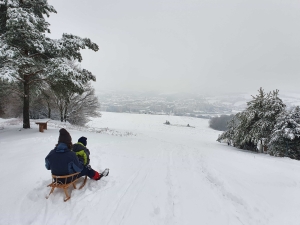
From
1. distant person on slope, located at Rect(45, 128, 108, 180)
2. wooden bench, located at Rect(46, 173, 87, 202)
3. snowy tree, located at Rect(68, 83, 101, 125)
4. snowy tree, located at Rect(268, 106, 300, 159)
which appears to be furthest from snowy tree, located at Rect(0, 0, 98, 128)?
snowy tree, located at Rect(268, 106, 300, 159)

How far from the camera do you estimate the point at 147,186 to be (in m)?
4.59

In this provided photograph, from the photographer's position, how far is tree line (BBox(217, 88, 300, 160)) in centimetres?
1127

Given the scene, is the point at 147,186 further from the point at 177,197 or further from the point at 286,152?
the point at 286,152

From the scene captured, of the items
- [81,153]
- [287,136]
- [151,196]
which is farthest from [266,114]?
[81,153]

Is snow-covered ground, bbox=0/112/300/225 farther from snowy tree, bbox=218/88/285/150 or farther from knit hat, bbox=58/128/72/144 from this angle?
snowy tree, bbox=218/88/285/150

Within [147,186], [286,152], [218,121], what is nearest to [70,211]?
[147,186]

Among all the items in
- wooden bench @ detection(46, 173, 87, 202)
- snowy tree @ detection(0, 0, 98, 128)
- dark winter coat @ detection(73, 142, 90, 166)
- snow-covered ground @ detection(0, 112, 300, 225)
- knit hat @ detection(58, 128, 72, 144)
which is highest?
snowy tree @ detection(0, 0, 98, 128)

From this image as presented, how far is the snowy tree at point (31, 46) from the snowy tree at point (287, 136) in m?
14.4

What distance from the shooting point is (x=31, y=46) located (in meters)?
8.66

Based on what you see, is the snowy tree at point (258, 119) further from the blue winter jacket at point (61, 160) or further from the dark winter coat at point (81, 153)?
the blue winter jacket at point (61, 160)

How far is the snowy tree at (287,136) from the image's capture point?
1093 cm

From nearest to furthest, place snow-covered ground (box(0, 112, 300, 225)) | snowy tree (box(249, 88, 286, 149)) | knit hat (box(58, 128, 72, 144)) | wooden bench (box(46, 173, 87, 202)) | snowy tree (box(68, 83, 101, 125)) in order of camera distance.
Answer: snow-covered ground (box(0, 112, 300, 225)) < wooden bench (box(46, 173, 87, 202)) < knit hat (box(58, 128, 72, 144)) < snowy tree (box(249, 88, 286, 149)) < snowy tree (box(68, 83, 101, 125))

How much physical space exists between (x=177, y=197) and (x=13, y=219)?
3691 mm

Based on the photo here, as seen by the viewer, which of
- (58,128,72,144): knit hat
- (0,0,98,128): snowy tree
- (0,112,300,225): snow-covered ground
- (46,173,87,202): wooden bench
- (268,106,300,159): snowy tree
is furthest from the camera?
(268,106,300,159): snowy tree
